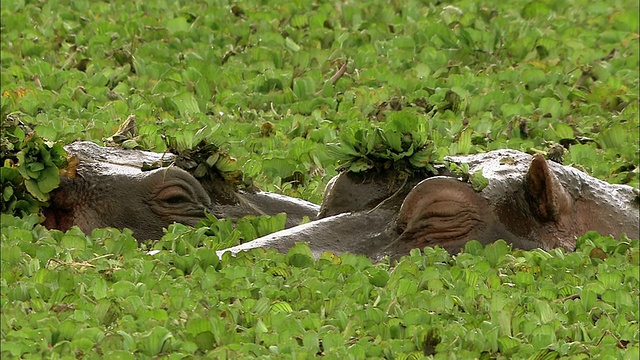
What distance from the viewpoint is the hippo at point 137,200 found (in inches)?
272

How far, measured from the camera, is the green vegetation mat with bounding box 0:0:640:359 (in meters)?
5.13

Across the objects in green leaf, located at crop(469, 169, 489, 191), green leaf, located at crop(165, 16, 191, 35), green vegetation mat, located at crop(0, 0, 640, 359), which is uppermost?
green leaf, located at crop(469, 169, 489, 191)

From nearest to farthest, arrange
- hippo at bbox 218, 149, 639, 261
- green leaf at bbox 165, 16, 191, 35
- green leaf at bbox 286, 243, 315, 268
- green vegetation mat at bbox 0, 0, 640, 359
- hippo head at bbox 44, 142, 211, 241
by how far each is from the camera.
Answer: green vegetation mat at bbox 0, 0, 640, 359, green leaf at bbox 286, 243, 315, 268, hippo at bbox 218, 149, 639, 261, hippo head at bbox 44, 142, 211, 241, green leaf at bbox 165, 16, 191, 35

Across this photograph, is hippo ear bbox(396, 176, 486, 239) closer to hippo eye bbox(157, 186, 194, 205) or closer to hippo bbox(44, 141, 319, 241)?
hippo bbox(44, 141, 319, 241)

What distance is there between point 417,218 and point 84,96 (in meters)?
3.61

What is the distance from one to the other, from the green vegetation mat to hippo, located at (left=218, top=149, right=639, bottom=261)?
0.13 m

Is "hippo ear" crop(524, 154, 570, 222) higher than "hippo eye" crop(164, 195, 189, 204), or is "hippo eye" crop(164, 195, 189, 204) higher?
"hippo ear" crop(524, 154, 570, 222)

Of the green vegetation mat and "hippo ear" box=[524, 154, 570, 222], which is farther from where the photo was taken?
"hippo ear" box=[524, 154, 570, 222]

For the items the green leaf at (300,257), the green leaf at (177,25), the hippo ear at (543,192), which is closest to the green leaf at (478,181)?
the hippo ear at (543,192)

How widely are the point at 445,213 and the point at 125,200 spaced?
60.8 inches

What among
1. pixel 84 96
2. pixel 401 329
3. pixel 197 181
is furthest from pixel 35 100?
pixel 401 329

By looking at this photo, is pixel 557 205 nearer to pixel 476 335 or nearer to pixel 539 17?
pixel 476 335

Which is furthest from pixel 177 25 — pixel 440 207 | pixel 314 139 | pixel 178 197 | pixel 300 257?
pixel 300 257

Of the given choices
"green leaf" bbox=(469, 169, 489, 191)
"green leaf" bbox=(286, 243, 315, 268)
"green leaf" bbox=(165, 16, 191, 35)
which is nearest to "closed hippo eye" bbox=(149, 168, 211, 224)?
"green leaf" bbox=(286, 243, 315, 268)
